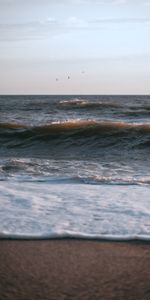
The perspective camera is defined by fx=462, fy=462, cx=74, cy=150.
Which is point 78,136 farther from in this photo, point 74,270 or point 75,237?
point 74,270

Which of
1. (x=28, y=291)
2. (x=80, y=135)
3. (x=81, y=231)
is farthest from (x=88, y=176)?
(x=80, y=135)

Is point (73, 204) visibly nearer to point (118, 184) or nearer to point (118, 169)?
point (118, 184)

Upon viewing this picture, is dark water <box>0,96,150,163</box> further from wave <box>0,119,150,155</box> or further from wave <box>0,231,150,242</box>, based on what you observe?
wave <box>0,231,150,242</box>

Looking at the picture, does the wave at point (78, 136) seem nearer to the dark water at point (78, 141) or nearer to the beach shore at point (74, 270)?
the dark water at point (78, 141)

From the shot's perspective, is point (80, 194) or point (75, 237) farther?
point (80, 194)

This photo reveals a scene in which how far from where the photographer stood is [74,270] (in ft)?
9.82

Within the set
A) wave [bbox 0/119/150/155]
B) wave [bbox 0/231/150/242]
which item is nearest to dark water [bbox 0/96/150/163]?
wave [bbox 0/119/150/155]

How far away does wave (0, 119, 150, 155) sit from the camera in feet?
39.9

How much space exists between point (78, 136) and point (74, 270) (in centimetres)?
1100

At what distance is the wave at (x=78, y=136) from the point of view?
39.9 ft

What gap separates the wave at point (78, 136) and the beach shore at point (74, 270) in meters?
7.38

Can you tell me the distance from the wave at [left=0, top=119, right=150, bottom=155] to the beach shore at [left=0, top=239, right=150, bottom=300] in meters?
7.38

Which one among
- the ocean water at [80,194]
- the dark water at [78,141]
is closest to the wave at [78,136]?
the dark water at [78,141]

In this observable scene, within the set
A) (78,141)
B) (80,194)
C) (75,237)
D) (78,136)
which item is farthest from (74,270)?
(78,136)
